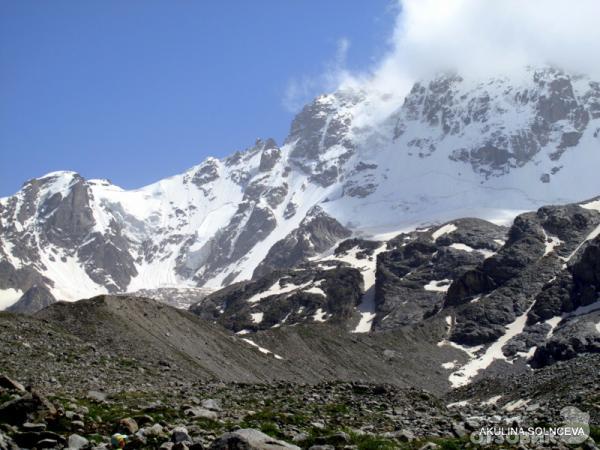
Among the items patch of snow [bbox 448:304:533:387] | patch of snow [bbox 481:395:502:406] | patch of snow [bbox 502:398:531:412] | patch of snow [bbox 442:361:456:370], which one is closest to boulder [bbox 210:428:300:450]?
patch of snow [bbox 502:398:531:412]

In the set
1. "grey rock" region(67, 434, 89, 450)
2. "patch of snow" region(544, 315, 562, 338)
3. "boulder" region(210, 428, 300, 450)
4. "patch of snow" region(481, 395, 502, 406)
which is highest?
"patch of snow" region(544, 315, 562, 338)

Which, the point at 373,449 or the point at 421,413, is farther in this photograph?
the point at 421,413

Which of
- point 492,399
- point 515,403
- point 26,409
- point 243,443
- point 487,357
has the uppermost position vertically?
point 487,357

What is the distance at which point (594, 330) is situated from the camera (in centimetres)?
15138

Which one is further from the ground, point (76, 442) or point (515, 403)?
point (515, 403)

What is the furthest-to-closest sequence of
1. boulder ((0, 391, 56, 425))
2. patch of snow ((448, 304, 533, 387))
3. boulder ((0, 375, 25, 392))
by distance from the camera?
patch of snow ((448, 304, 533, 387))
boulder ((0, 375, 25, 392))
boulder ((0, 391, 56, 425))

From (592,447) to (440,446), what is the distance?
5.40 metres

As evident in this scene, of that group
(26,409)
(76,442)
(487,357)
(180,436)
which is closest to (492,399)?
(180,436)

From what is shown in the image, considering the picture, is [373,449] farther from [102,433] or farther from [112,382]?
[112,382]

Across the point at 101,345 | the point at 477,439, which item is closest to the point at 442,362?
the point at 101,345

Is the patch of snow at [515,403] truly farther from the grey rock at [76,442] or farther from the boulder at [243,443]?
the grey rock at [76,442]

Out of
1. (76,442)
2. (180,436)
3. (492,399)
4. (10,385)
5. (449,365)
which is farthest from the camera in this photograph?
(449,365)

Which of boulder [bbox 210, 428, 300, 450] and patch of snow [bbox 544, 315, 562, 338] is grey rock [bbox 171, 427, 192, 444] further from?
patch of snow [bbox 544, 315, 562, 338]

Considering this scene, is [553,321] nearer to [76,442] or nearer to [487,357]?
[487,357]
